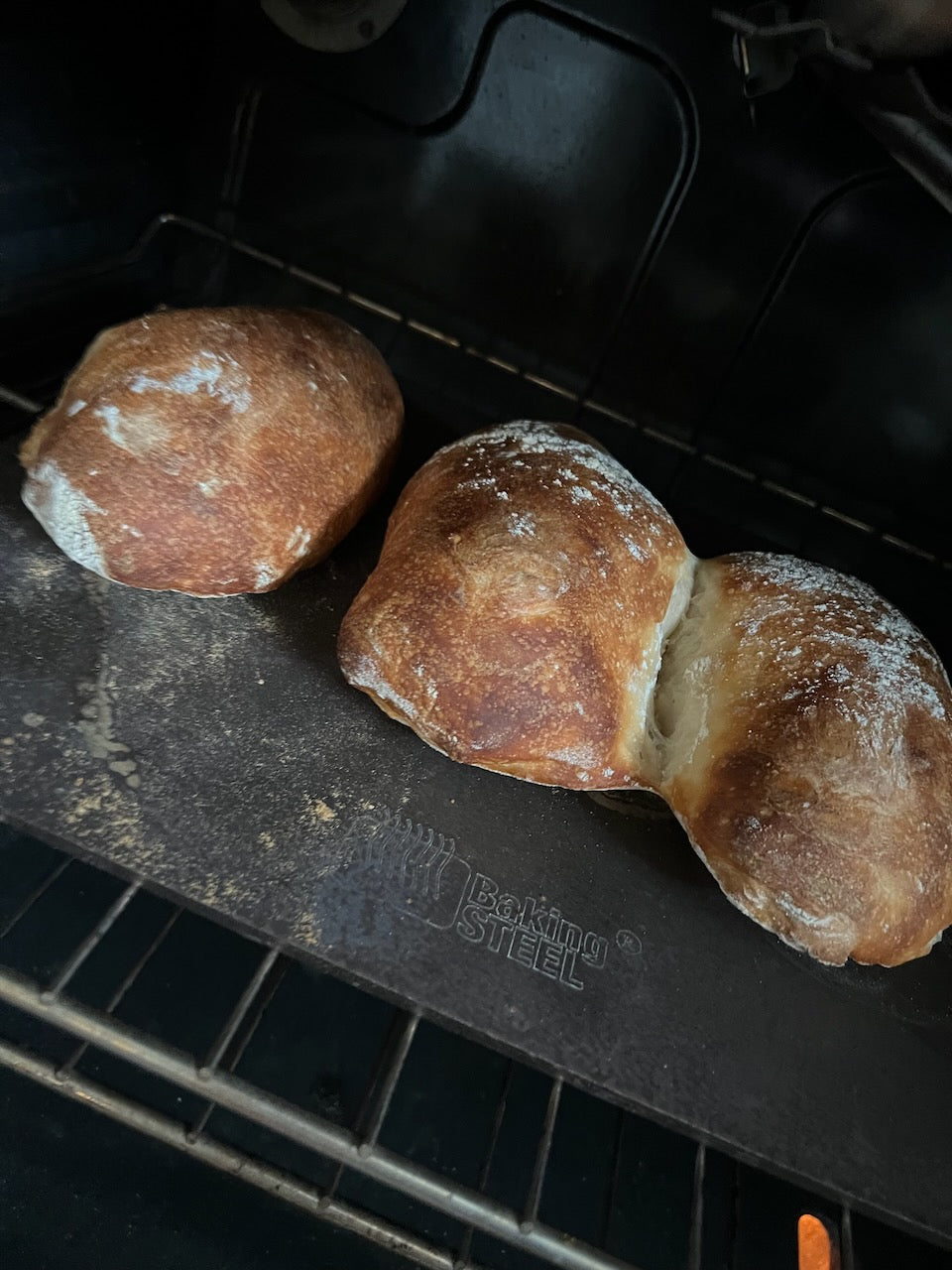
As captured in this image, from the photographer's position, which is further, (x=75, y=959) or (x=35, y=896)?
(x=35, y=896)

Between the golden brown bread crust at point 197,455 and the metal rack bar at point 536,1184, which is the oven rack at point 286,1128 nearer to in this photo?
the metal rack bar at point 536,1184

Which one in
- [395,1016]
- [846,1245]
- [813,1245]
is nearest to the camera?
[846,1245]

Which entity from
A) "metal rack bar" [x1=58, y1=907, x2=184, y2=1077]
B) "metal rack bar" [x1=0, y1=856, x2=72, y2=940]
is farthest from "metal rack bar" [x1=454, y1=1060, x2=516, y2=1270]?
"metal rack bar" [x1=0, y1=856, x2=72, y2=940]

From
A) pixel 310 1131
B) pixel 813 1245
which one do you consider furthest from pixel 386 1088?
pixel 813 1245

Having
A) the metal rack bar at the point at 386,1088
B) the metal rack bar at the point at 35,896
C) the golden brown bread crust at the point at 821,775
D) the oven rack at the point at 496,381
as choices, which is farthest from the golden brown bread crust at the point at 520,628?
the metal rack bar at the point at 35,896

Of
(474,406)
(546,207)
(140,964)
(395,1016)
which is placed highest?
(546,207)

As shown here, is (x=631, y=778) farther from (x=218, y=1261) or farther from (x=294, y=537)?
(x=218, y=1261)

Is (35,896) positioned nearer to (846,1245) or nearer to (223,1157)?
(223,1157)
